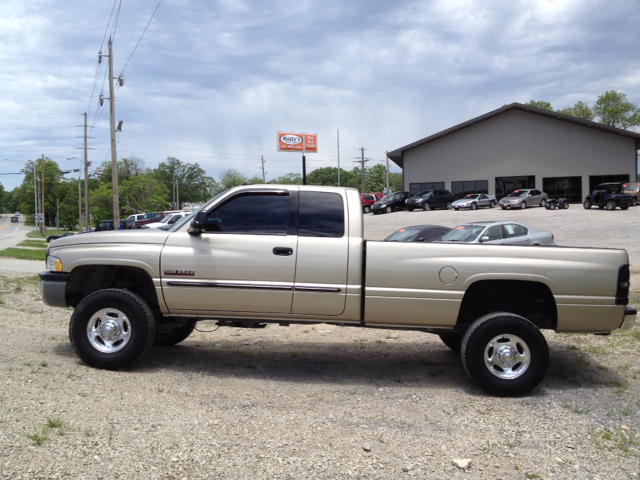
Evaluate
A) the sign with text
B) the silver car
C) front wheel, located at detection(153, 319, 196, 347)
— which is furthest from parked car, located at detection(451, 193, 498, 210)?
front wheel, located at detection(153, 319, 196, 347)

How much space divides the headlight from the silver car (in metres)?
38.8

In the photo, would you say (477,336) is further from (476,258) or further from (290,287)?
(290,287)

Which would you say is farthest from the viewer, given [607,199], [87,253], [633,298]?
[607,199]

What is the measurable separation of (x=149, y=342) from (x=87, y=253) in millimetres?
1139

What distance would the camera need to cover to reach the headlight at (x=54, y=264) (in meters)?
5.68

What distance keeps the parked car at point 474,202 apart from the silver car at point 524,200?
Result: 2002 millimetres

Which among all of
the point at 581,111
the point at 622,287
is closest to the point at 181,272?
the point at 622,287

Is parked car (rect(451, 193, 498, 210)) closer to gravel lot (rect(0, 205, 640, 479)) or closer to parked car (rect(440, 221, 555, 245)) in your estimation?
parked car (rect(440, 221, 555, 245))

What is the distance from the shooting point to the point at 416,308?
5352 mm

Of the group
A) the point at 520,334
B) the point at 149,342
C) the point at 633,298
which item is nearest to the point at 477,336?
the point at 520,334

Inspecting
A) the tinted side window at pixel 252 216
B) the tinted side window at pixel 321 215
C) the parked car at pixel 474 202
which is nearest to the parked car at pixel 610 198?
the parked car at pixel 474 202

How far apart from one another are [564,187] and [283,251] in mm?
46818

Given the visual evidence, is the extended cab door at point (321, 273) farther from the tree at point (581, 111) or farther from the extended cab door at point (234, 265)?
the tree at point (581, 111)

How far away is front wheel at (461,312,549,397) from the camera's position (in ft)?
17.0
